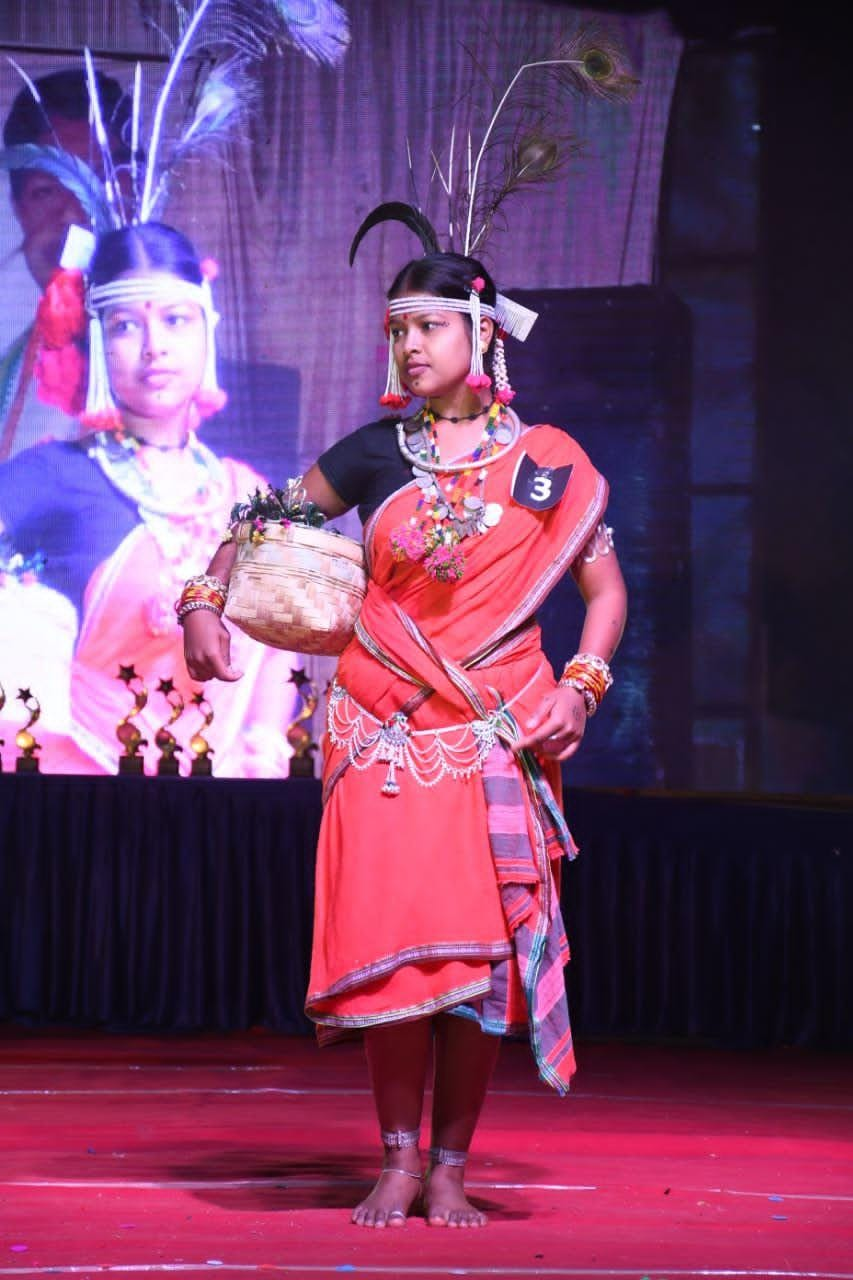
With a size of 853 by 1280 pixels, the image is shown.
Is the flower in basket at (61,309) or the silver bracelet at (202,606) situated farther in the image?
the flower in basket at (61,309)

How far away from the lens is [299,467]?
20.2 feet

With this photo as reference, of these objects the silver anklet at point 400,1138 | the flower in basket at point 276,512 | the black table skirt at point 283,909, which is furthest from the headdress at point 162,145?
the silver anklet at point 400,1138

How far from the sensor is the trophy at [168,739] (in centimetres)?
557

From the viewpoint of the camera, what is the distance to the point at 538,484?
8.66 ft

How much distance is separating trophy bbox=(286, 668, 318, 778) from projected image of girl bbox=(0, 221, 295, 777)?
0.89ft

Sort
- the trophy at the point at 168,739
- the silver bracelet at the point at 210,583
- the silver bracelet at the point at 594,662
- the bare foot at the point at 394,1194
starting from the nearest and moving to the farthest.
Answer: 1. the bare foot at the point at 394,1194
2. the silver bracelet at the point at 594,662
3. the silver bracelet at the point at 210,583
4. the trophy at the point at 168,739

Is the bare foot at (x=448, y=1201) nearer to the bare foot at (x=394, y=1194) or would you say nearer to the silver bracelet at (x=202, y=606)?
the bare foot at (x=394, y=1194)

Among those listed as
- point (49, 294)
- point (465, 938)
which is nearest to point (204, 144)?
point (49, 294)

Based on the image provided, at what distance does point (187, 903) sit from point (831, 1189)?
2.44m

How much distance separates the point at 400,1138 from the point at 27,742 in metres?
3.41

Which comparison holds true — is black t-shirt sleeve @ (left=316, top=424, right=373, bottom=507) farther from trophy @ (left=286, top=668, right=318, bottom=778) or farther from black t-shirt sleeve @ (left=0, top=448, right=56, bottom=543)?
black t-shirt sleeve @ (left=0, top=448, right=56, bottom=543)

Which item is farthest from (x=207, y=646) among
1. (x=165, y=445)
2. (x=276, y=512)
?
(x=165, y=445)

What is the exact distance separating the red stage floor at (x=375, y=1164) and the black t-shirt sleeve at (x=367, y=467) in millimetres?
1010

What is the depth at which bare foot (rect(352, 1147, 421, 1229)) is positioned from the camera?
249 cm
